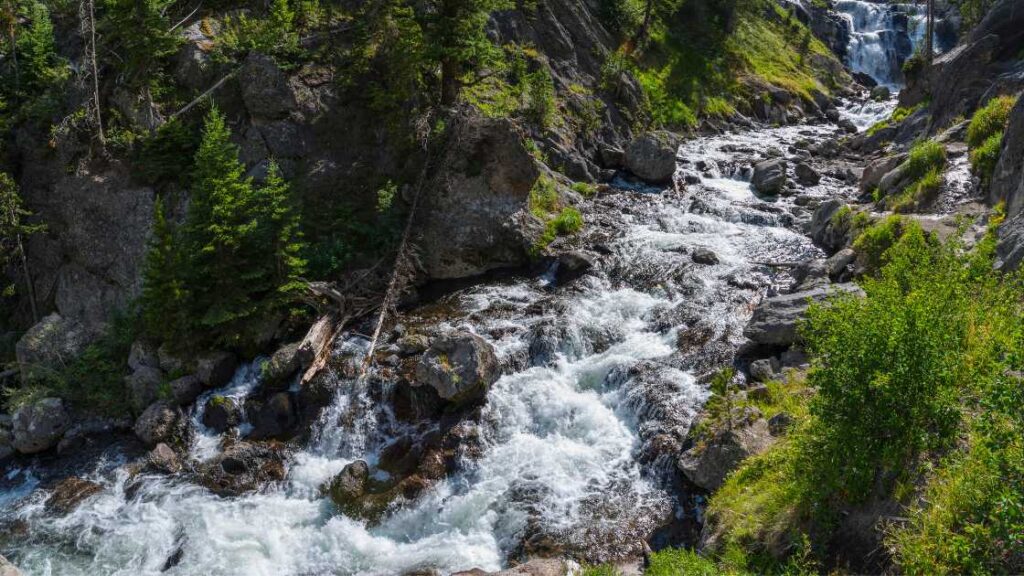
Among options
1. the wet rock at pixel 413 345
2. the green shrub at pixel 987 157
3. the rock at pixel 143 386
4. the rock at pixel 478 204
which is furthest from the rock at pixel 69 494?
the green shrub at pixel 987 157

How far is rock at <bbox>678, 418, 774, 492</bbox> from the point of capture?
1239 cm

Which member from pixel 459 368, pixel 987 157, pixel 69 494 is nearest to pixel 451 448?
pixel 459 368

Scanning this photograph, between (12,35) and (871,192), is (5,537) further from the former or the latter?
(871,192)

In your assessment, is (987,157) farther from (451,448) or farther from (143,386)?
(143,386)

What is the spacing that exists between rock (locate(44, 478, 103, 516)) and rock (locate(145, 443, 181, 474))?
4.35 feet

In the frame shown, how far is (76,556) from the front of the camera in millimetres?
13727

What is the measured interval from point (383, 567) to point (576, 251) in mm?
13686

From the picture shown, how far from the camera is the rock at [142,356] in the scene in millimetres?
19234

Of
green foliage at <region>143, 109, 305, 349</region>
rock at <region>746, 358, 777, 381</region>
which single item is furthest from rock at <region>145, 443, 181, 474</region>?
rock at <region>746, 358, 777, 381</region>

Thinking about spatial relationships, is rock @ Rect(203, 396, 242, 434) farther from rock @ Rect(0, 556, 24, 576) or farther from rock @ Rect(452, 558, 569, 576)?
rock @ Rect(452, 558, 569, 576)

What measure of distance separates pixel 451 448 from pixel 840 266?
44.6 feet

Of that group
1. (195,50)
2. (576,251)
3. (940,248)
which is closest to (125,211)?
(195,50)

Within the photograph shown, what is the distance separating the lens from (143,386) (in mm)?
18734

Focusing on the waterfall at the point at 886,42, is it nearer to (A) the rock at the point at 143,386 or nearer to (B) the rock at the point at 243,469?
(B) the rock at the point at 243,469
